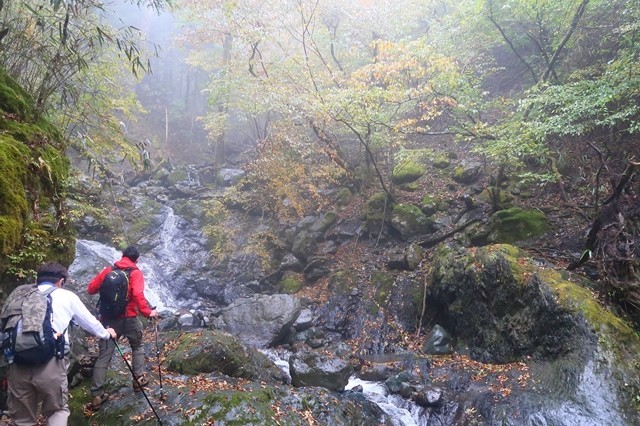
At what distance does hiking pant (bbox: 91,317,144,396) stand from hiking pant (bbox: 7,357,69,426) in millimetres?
1384

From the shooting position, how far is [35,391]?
141 inches

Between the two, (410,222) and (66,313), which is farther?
(410,222)

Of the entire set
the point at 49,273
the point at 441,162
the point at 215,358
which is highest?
the point at 441,162

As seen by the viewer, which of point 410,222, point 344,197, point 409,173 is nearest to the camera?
point 410,222

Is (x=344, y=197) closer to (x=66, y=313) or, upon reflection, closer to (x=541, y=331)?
(x=541, y=331)

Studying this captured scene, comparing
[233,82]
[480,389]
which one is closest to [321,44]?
[233,82]

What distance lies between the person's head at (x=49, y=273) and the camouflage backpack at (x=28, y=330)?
0.21 m

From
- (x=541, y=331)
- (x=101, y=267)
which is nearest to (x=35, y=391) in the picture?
(x=541, y=331)

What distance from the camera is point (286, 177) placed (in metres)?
15.5

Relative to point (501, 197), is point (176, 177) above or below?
above

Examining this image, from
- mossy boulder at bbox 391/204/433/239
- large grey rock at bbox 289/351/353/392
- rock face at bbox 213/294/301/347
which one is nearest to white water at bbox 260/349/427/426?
large grey rock at bbox 289/351/353/392

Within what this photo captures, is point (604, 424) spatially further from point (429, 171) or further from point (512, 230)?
point (429, 171)

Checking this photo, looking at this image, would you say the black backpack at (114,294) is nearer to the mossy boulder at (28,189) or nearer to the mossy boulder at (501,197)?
the mossy boulder at (28,189)

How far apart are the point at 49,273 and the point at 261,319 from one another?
715 cm
